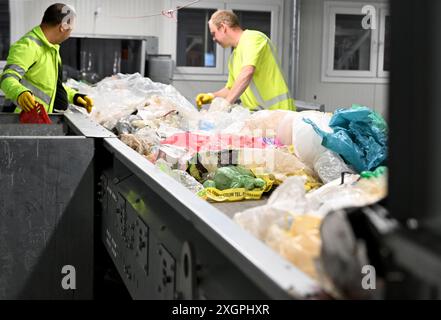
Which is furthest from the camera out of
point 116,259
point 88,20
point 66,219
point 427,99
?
point 88,20

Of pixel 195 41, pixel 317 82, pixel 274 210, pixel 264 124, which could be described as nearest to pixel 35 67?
pixel 264 124

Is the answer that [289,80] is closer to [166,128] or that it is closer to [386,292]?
[166,128]

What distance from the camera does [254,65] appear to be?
12.6ft

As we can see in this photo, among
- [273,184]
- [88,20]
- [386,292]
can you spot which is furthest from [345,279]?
[88,20]

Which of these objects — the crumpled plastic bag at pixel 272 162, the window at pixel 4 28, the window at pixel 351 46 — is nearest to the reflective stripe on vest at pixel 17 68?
the crumpled plastic bag at pixel 272 162

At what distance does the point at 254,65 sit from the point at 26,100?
4.62 feet

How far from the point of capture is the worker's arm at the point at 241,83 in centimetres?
368

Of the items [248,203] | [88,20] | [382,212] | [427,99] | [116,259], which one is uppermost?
[88,20]

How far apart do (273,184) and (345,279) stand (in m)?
1.08

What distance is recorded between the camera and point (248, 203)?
1.65m

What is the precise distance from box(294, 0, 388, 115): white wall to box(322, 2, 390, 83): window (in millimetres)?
70

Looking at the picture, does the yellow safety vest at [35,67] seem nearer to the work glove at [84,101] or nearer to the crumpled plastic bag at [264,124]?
the work glove at [84,101]

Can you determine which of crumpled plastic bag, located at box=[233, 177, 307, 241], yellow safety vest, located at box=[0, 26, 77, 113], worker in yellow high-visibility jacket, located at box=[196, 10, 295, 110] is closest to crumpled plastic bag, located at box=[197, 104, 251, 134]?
worker in yellow high-visibility jacket, located at box=[196, 10, 295, 110]

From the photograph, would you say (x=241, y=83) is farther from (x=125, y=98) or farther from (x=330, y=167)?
(x=330, y=167)
